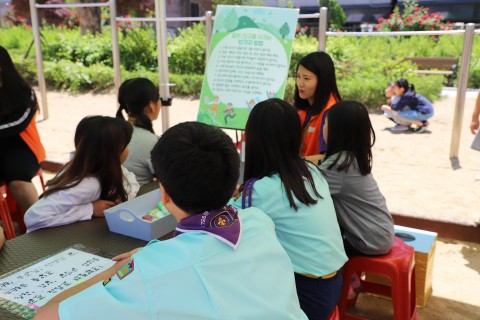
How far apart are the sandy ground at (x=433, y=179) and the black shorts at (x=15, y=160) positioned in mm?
2049

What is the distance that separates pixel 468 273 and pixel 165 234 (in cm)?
198

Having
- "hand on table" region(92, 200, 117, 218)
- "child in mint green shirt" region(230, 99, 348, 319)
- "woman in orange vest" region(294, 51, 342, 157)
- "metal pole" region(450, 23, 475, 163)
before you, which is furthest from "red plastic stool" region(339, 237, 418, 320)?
"metal pole" region(450, 23, 475, 163)


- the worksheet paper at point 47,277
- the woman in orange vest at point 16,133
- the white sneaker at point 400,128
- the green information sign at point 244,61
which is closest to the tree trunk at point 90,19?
the white sneaker at point 400,128

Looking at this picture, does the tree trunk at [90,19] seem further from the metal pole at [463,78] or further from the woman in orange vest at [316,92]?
the woman in orange vest at [316,92]

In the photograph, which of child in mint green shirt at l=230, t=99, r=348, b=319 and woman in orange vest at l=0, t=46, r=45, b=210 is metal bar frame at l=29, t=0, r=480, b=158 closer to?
woman in orange vest at l=0, t=46, r=45, b=210

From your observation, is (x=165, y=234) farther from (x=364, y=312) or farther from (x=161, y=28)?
(x=161, y=28)

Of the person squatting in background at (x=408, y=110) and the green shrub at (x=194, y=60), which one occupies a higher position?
the green shrub at (x=194, y=60)

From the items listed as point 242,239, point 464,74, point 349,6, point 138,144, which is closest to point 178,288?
point 242,239

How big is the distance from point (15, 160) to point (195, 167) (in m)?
2.18

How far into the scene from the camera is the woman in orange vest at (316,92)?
274cm

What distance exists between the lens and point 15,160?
9.22 ft

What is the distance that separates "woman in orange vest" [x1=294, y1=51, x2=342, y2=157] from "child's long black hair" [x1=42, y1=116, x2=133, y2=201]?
1236 mm

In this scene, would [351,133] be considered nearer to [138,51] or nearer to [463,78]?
[463,78]

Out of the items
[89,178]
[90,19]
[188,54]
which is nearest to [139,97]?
[89,178]
